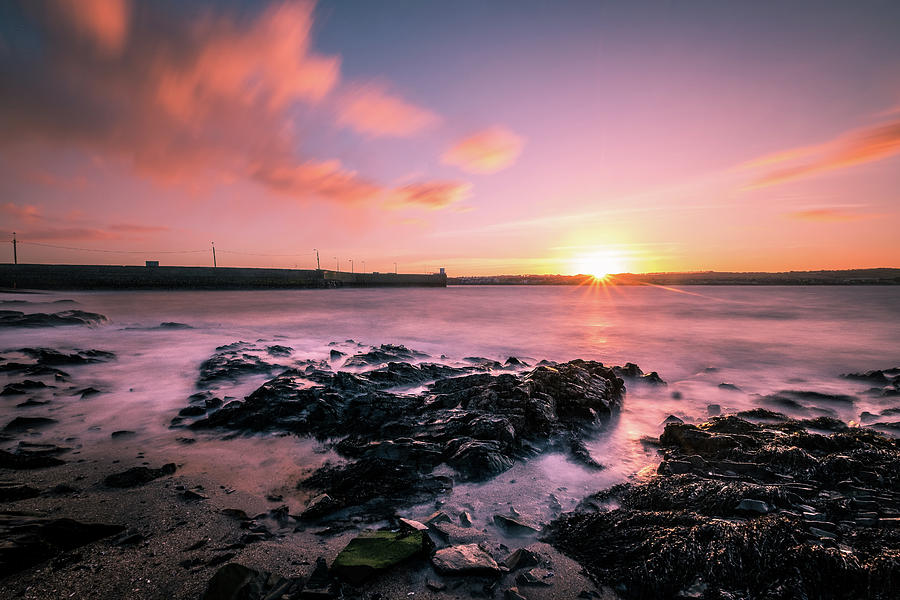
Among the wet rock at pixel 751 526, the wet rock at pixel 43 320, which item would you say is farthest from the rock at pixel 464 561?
the wet rock at pixel 43 320

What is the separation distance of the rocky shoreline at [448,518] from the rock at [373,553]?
0.05ft

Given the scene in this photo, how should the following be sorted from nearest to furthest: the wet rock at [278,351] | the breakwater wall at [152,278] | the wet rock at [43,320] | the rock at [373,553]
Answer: the rock at [373,553], the wet rock at [278,351], the wet rock at [43,320], the breakwater wall at [152,278]

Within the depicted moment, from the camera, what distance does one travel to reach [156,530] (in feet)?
10.6

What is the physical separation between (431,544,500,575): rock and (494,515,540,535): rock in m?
0.53

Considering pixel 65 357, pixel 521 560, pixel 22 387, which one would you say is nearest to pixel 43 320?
pixel 65 357

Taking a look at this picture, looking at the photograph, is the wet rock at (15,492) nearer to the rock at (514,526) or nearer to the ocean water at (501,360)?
the ocean water at (501,360)

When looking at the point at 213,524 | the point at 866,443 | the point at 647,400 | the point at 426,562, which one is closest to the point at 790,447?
the point at 866,443

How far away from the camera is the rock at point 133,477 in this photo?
4.05m

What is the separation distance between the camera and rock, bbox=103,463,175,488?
405 centimetres

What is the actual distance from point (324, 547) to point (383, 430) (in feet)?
Result: 8.46

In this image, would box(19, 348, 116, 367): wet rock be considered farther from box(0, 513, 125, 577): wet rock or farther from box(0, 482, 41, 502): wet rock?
box(0, 513, 125, 577): wet rock

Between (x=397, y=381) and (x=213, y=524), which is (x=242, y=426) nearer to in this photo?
(x=213, y=524)

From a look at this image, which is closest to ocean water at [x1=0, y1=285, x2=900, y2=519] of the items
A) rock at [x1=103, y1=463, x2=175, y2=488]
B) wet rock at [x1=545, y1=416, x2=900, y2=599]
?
rock at [x1=103, y1=463, x2=175, y2=488]

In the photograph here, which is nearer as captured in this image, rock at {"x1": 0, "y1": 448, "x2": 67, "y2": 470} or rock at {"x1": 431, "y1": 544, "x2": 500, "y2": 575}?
rock at {"x1": 431, "y1": 544, "x2": 500, "y2": 575}
